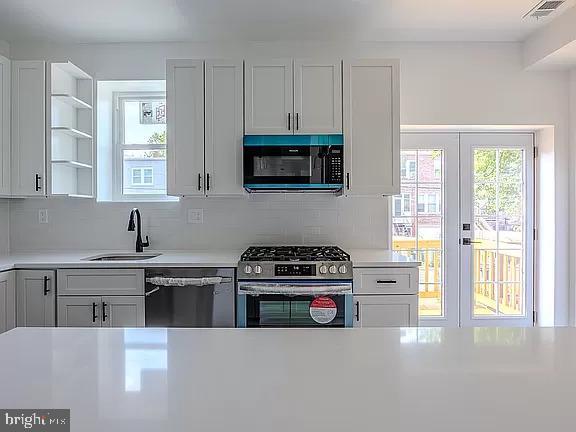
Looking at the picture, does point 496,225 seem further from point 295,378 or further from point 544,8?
point 295,378

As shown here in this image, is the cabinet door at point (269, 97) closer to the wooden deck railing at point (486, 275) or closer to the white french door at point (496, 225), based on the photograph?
the wooden deck railing at point (486, 275)

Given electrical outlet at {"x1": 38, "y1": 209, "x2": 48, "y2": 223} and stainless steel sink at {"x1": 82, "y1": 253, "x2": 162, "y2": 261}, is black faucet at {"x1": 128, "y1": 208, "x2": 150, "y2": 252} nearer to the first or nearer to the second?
stainless steel sink at {"x1": 82, "y1": 253, "x2": 162, "y2": 261}

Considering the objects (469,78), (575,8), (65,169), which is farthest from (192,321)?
(575,8)

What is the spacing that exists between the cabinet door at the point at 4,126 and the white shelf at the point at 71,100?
311mm

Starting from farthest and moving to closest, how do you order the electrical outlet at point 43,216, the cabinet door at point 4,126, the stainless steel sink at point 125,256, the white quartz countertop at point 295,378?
1. the electrical outlet at point 43,216
2. the stainless steel sink at point 125,256
3. the cabinet door at point 4,126
4. the white quartz countertop at point 295,378

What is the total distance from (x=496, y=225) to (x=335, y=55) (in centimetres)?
197

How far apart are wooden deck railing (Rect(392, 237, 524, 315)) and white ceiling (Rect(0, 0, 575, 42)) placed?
1680 millimetres

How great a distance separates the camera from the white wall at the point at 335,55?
3533mm

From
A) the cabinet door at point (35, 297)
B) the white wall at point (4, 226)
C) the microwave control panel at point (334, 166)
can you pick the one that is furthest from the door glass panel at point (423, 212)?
the white wall at point (4, 226)

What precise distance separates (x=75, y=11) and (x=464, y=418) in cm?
332

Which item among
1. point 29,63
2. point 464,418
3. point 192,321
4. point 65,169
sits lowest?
point 192,321

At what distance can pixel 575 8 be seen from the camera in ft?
9.30

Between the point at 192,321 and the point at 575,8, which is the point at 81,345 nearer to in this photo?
the point at 192,321

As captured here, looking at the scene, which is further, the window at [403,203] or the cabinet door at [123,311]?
the window at [403,203]
